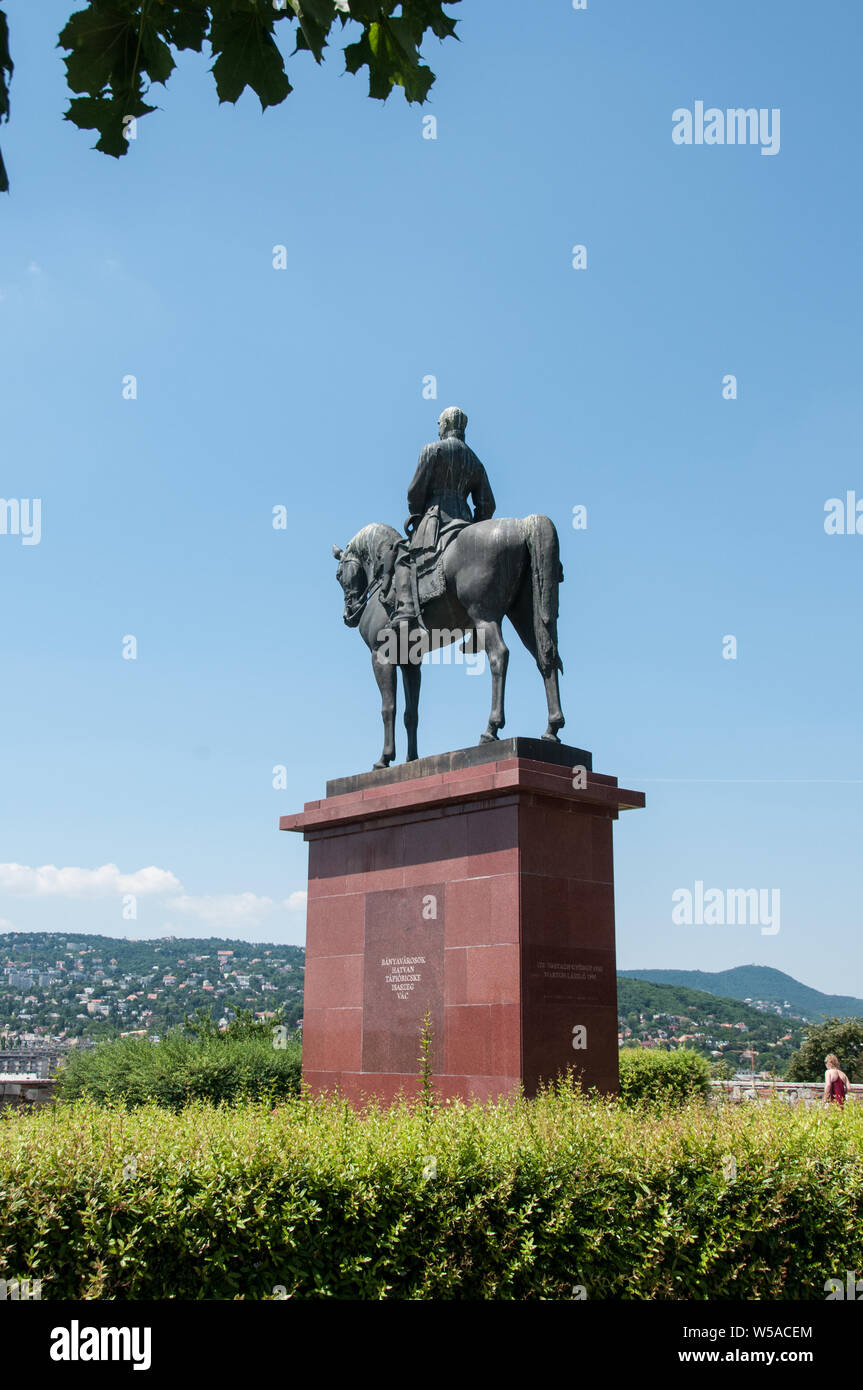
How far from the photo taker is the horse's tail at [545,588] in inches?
441

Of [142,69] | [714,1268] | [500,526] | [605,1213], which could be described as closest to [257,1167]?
[605,1213]

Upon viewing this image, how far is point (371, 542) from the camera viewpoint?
42.7 feet

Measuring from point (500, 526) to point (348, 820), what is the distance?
3.35m

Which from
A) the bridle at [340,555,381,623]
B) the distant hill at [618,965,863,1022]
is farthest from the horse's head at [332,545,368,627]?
the distant hill at [618,965,863,1022]

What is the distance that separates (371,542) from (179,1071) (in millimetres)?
6278

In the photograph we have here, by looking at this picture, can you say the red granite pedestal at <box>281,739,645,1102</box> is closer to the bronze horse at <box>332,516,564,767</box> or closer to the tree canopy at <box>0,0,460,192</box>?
the bronze horse at <box>332,516,564,767</box>

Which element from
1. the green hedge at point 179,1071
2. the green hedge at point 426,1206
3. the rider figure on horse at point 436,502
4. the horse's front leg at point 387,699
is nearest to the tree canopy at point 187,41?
the green hedge at point 426,1206

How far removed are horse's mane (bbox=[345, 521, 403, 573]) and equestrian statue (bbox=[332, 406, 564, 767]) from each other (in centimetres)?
1

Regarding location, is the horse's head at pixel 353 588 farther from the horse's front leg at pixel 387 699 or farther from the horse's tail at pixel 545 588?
the horse's tail at pixel 545 588

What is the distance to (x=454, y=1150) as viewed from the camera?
20.5 feet

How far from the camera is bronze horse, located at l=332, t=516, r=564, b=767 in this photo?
36.8 ft

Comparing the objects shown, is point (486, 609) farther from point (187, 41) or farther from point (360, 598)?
point (187, 41)
